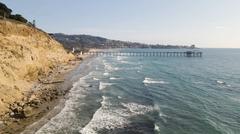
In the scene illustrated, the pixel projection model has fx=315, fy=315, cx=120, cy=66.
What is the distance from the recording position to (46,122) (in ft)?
94.4

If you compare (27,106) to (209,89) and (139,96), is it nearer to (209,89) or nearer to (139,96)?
(139,96)

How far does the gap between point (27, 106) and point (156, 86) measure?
73.2 feet

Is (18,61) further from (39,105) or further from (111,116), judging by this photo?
(111,116)

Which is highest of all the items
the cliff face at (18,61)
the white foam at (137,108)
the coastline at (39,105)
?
the cliff face at (18,61)

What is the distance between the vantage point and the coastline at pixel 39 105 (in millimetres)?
27230

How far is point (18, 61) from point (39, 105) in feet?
33.8

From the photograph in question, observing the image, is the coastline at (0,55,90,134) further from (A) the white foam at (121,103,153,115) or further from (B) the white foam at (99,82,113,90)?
(A) the white foam at (121,103,153,115)

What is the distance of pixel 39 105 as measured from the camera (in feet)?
112

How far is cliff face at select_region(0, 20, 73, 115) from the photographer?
112 feet

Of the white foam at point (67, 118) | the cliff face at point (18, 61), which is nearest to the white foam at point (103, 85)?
the white foam at point (67, 118)

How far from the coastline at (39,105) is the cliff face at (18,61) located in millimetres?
1066

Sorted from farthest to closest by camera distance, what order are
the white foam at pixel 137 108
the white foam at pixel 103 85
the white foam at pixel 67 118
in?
the white foam at pixel 103 85
the white foam at pixel 137 108
the white foam at pixel 67 118

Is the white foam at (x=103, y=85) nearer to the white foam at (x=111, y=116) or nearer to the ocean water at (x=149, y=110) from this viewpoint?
the ocean water at (x=149, y=110)

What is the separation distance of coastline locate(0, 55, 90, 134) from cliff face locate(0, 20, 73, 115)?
42.0 inches
